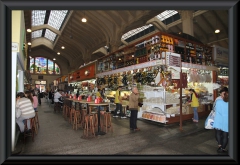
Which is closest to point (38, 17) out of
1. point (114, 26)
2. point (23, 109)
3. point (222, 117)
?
point (114, 26)

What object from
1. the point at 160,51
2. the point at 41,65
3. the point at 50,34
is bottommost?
the point at 160,51

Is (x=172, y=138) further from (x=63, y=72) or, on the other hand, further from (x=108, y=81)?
(x=63, y=72)

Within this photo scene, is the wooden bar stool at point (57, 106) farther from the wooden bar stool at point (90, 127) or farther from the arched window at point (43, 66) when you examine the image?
the arched window at point (43, 66)

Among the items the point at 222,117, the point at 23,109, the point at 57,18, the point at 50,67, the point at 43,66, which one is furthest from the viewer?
the point at 50,67

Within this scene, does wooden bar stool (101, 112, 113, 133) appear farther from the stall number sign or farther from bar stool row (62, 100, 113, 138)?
the stall number sign

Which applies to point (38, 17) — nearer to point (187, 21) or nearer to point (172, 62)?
point (187, 21)

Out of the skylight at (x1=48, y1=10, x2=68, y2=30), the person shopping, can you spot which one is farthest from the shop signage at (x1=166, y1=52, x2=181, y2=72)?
the skylight at (x1=48, y1=10, x2=68, y2=30)

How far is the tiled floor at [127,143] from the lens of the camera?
3727 millimetres

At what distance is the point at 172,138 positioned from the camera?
4.63 m

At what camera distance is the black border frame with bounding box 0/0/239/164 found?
2730mm
